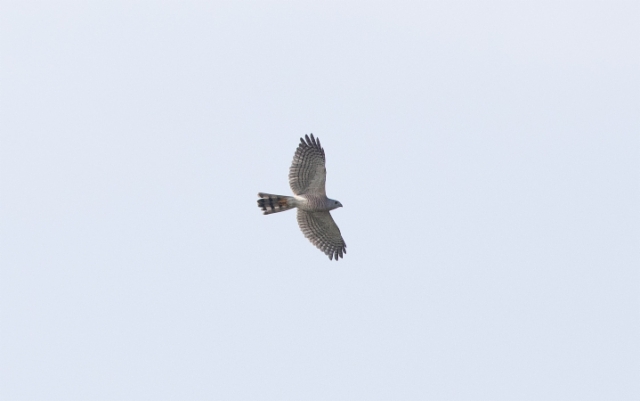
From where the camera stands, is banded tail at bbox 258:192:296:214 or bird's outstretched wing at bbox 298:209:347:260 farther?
bird's outstretched wing at bbox 298:209:347:260

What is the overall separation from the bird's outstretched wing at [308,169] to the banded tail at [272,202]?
1.29ft

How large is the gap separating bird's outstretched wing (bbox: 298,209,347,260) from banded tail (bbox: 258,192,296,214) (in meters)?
1.05

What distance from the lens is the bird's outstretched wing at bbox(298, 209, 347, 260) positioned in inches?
1441

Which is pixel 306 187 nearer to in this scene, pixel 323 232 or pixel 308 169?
pixel 308 169

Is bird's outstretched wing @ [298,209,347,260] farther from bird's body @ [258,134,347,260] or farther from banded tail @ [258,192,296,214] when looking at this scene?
banded tail @ [258,192,296,214]

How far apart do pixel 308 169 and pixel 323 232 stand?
2348 millimetres

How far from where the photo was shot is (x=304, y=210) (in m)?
36.1

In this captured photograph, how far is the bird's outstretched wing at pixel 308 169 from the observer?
1394 inches

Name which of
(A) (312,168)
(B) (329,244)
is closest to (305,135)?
(A) (312,168)

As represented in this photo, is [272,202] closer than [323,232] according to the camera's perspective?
Yes

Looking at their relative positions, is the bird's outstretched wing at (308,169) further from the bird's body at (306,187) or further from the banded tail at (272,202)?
the banded tail at (272,202)

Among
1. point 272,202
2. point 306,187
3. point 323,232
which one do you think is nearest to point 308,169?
point 306,187

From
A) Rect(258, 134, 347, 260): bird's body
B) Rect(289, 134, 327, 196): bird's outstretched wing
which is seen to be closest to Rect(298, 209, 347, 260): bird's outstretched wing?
Rect(258, 134, 347, 260): bird's body

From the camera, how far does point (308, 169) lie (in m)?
35.5
